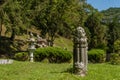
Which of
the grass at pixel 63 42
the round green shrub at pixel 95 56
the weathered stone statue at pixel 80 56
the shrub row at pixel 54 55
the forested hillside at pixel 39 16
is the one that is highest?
the forested hillside at pixel 39 16

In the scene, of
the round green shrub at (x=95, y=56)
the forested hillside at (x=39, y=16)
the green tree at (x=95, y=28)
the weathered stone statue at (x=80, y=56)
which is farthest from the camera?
the green tree at (x=95, y=28)

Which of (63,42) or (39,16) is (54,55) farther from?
(63,42)

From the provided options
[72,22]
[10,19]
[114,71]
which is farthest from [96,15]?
[114,71]

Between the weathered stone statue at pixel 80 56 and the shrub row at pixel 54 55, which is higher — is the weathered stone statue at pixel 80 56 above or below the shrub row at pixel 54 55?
above

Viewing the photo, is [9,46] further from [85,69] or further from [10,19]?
[85,69]

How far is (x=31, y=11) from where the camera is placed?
4606cm

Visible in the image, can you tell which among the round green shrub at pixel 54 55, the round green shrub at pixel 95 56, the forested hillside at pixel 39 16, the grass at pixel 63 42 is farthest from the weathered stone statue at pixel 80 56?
the grass at pixel 63 42

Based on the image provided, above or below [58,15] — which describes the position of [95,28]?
below

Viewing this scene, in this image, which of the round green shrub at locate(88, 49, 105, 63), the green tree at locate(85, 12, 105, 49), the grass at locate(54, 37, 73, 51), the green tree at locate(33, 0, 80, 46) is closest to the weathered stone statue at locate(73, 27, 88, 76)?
the round green shrub at locate(88, 49, 105, 63)

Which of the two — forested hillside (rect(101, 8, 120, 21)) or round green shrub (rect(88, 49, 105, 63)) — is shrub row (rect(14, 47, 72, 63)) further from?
forested hillside (rect(101, 8, 120, 21))

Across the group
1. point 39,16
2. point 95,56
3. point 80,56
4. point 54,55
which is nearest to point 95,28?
point 39,16

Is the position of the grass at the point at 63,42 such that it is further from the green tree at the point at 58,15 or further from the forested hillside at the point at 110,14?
the forested hillside at the point at 110,14

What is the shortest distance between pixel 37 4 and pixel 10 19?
7.34 metres

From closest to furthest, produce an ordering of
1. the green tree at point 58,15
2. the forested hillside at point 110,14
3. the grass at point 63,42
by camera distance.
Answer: the green tree at point 58,15 < the grass at point 63,42 < the forested hillside at point 110,14
